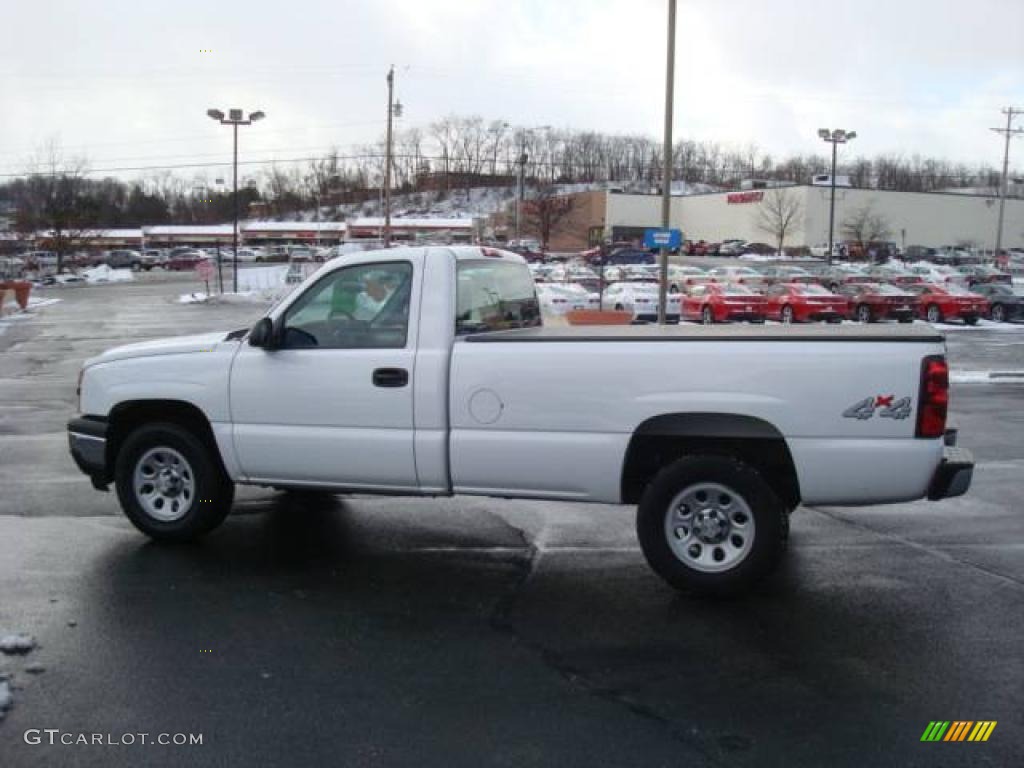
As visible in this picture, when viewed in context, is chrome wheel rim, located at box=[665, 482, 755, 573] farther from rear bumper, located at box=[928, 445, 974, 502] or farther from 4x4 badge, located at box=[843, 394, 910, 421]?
rear bumper, located at box=[928, 445, 974, 502]

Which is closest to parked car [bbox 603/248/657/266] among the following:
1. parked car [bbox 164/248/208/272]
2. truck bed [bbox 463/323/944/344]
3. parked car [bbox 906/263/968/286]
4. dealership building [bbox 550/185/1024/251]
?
parked car [bbox 906/263/968/286]

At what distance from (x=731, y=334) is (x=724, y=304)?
28.2m

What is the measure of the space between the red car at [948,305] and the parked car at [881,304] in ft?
1.63

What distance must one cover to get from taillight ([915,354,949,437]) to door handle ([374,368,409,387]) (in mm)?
2808

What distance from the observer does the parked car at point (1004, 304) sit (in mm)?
37469

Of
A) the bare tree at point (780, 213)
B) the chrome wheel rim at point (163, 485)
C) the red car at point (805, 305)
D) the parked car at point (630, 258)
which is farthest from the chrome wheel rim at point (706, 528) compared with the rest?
the bare tree at point (780, 213)

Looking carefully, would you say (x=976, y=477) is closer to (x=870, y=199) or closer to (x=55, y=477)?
(x=55, y=477)

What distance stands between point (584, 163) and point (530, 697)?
15909 centimetres

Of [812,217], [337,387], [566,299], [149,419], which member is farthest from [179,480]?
[812,217]

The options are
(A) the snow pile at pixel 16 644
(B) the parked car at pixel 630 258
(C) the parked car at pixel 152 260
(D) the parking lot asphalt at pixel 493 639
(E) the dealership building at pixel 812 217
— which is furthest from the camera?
(E) the dealership building at pixel 812 217

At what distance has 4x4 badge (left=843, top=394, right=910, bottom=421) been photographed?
5.16m

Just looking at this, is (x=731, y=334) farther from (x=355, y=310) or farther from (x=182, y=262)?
(x=182, y=262)

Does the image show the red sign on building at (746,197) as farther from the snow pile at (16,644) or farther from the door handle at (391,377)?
the snow pile at (16,644)

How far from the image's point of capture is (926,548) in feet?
22.2
